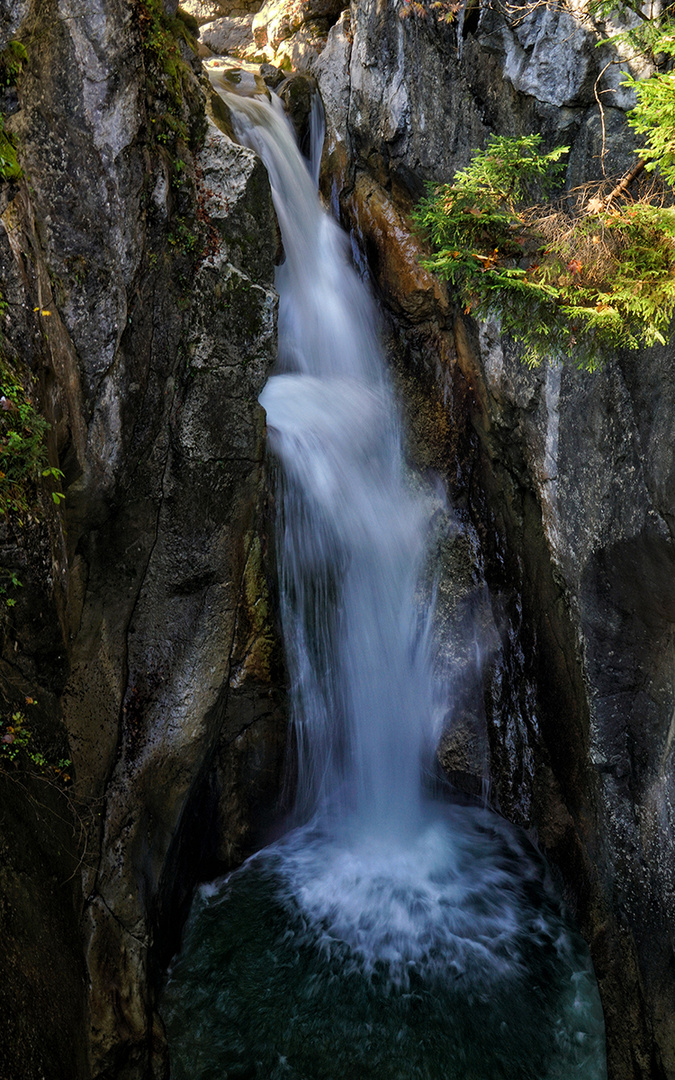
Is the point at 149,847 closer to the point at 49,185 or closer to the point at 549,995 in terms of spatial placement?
the point at 549,995

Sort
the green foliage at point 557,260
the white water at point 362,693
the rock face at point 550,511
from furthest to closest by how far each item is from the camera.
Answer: the white water at point 362,693 → the rock face at point 550,511 → the green foliage at point 557,260

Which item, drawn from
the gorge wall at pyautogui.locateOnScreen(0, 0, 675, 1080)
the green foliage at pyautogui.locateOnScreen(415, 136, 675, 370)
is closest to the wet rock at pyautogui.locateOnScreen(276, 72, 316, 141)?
the gorge wall at pyautogui.locateOnScreen(0, 0, 675, 1080)

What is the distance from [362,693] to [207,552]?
8.08 feet

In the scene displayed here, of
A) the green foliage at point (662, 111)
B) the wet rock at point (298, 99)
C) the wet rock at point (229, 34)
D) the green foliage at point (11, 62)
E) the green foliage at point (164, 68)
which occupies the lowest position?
the green foliage at point (662, 111)

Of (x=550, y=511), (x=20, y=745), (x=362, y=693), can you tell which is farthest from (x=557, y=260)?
(x=362, y=693)

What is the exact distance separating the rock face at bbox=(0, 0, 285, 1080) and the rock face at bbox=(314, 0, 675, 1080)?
2284mm

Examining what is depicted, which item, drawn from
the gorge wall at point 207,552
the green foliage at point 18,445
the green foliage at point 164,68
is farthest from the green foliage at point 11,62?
the green foliage at point 18,445

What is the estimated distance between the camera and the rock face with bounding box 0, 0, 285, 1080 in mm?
4051

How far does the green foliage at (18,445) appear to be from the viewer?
371 cm

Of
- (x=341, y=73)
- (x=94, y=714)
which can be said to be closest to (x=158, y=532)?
(x=94, y=714)

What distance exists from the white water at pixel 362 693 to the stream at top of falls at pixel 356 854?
0.02 meters

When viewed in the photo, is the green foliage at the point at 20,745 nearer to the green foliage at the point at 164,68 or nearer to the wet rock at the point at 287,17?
the green foliage at the point at 164,68

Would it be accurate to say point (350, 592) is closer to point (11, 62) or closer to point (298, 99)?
point (11, 62)

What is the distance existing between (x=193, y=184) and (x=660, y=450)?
15.4ft
